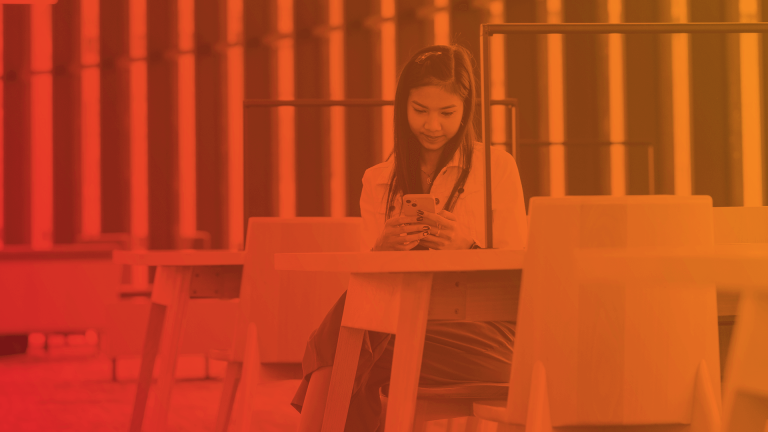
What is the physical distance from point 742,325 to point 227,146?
5791 mm

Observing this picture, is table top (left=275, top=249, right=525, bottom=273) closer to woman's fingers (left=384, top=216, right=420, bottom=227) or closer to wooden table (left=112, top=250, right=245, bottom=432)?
woman's fingers (left=384, top=216, right=420, bottom=227)

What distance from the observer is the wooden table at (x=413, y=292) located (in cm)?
111

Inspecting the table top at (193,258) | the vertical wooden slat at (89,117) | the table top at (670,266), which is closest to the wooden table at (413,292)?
the table top at (670,266)

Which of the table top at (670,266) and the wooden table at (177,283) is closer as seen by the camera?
the table top at (670,266)

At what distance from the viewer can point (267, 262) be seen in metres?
1.91

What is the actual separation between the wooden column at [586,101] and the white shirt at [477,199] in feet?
10.8

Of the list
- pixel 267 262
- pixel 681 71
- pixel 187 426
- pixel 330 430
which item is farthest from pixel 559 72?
pixel 330 430

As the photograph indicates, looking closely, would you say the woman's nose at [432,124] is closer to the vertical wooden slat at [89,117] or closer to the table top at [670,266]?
the table top at [670,266]

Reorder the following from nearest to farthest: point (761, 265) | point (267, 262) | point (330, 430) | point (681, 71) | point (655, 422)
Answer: point (761, 265) → point (655, 422) → point (330, 430) → point (267, 262) → point (681, 71)

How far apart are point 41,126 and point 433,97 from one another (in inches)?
228

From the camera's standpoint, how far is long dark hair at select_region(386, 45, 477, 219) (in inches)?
65.9

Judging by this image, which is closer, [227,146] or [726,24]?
[726,24]

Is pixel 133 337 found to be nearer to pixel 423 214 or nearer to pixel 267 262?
pixel 267 262

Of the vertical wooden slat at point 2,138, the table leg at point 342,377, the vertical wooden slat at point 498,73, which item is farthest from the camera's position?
the vertical wooden slat at point 2,138
